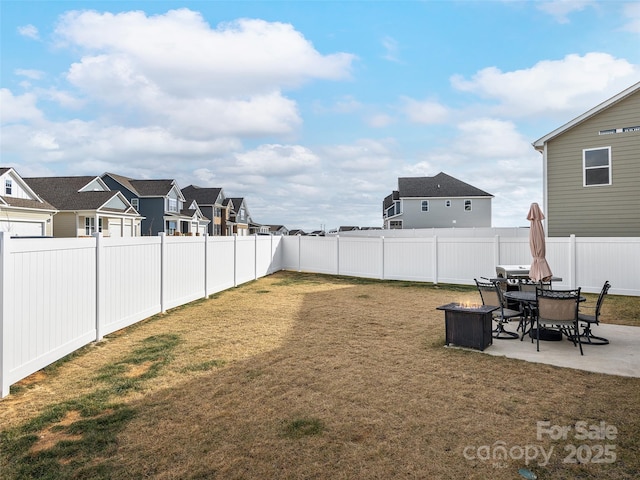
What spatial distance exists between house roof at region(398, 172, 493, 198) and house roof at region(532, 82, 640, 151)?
76.2 feet

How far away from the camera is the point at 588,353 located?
235 inches

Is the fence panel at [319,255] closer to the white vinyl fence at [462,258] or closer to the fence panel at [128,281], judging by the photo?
the white vinyl fence at [462,258]

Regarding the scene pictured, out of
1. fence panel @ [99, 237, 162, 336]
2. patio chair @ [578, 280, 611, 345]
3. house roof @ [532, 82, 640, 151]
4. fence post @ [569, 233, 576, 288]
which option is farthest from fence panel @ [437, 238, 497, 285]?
fence panel @ [99, 237, 162, 336]

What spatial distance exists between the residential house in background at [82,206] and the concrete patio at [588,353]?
34.1 metres

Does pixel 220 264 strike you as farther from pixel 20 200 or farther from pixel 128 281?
pixel 20 200

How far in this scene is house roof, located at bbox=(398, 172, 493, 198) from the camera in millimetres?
38406

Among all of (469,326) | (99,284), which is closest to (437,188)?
(469,326)

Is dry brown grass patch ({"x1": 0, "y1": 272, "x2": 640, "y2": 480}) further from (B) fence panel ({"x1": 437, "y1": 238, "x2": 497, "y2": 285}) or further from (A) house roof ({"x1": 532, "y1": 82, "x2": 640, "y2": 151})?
(A) house roof ({"x1": 532, "y1": 82, "x2": 640, "y2": 151})

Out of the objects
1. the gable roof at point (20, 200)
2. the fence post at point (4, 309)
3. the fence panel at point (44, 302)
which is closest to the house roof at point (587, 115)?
the fence panel at point (44, 302)

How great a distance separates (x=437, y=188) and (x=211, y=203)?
3284cm

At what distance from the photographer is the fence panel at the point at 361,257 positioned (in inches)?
637

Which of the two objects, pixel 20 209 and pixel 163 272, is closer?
pixel 163 272

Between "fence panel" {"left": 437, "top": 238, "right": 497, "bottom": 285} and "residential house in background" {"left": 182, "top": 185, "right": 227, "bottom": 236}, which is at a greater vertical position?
"residential house in background" {"left": 182, "top": 185, "right": 227, "bottom": 236}

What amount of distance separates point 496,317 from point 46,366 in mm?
8138
